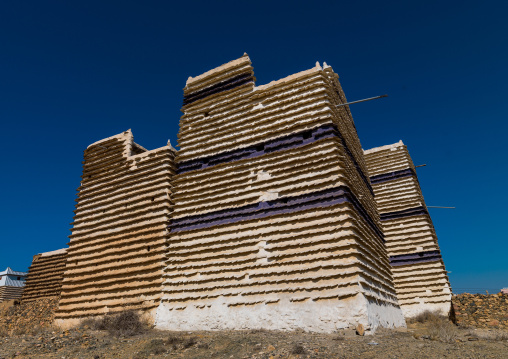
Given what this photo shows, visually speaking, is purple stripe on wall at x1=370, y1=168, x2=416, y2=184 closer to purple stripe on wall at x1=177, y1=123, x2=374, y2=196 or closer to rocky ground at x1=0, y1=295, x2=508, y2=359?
purple stripe on wall at x1=177, y1=123, x2=374, y2=196

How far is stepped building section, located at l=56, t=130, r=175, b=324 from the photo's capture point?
11.8 metres

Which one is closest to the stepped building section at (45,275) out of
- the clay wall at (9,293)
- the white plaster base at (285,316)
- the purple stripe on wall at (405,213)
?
the white plaster base at (285,316)

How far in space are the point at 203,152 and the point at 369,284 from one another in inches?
263

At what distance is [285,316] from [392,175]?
12785 millimetres

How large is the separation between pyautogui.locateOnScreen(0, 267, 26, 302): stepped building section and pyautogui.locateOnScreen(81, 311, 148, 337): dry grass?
30.9 meters

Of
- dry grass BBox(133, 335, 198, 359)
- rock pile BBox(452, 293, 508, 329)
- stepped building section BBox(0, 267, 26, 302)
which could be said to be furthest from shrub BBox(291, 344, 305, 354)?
stepped building section BBox(0, 267, 26, 302)

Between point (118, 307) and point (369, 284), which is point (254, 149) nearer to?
point (369, 284)

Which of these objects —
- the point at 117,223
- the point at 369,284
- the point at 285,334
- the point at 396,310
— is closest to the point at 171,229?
the point at 117,223

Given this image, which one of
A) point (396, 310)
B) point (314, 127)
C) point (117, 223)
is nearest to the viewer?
point (314, 127)

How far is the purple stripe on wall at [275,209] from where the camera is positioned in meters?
9.43

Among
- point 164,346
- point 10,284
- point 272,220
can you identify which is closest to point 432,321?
point 272,220

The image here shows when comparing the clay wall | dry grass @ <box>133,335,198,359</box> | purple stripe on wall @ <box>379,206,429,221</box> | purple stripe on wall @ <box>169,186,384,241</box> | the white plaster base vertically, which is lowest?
dry grass @ <box>133,335,198,359</box>

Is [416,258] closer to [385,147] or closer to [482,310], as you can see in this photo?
[482,310]

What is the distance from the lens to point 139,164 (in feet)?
44.9
